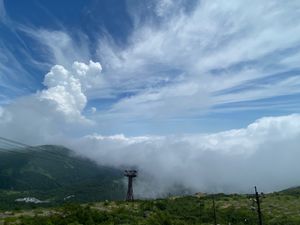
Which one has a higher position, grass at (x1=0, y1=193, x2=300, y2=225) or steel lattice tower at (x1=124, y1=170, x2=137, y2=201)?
steel lattice tower at (x1=124, y1=170, x2=137, y2=201)

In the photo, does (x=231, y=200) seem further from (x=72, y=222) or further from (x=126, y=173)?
(x=72, y=222)

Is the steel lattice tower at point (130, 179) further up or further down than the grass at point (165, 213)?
further up

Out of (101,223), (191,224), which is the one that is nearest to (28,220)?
(101,223)

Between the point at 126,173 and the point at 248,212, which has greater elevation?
the point at 126,173

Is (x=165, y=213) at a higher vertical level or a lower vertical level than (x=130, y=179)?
lower

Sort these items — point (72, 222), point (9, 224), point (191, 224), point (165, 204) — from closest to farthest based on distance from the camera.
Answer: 1. point (9, 224)
2. point (72, 222)
3. point (191, 224)
4. point (165, 204)

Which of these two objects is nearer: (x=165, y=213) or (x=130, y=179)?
(x=165, y=213)

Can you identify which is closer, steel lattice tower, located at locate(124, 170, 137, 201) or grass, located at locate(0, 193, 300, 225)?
grass, located at locate(0, 193, 300, 225)

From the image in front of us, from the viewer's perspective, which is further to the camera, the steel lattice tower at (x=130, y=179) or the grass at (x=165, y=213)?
the steel lattice tower at (x=130, y=179)

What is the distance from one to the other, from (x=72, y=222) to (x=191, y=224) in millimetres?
25158

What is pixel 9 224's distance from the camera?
1719 inches

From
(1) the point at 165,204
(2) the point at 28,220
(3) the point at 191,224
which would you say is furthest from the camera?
(1) the point at 165,204

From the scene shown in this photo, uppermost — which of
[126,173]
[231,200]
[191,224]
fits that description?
[126,173]

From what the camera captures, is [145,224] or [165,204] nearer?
[145,224]
